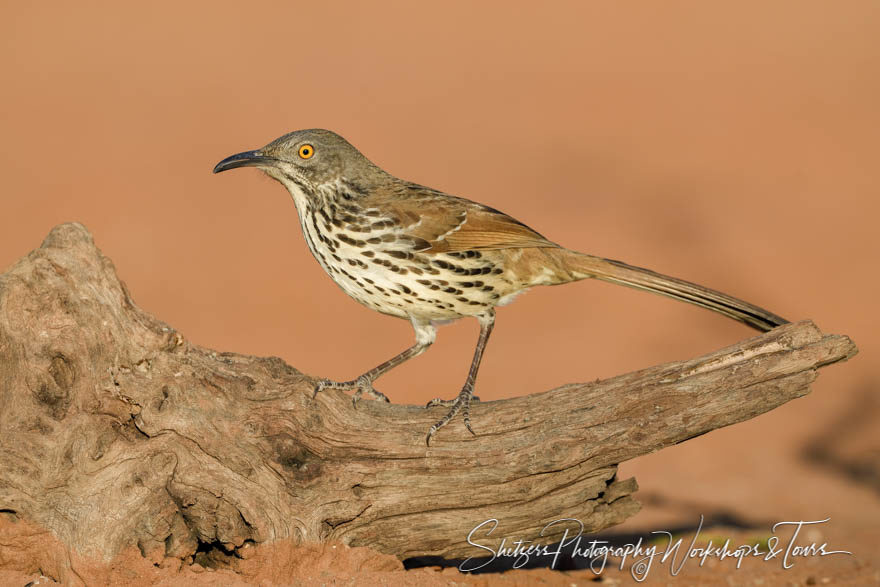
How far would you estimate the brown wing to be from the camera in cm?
539

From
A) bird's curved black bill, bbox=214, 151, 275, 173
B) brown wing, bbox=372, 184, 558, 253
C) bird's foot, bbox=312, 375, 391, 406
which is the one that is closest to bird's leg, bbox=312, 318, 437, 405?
bird's foot, bbox=312, 375, 391, 406

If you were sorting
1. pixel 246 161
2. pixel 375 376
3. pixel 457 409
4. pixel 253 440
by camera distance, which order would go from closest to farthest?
1. pixel 253 440
2. pixel 457 409
3. pixel 375 376
4. pixel 246 161

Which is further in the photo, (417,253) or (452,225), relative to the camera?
(452,225)

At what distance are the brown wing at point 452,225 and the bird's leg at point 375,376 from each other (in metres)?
0.57

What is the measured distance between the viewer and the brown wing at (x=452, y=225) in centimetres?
539

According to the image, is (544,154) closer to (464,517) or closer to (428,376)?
(428,376)

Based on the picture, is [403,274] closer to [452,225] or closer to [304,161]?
[452,225]

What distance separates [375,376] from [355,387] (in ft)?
0.79

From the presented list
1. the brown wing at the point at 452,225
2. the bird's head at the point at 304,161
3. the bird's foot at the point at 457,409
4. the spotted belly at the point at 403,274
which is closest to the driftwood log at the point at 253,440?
the bird's foot at the point at 457,409

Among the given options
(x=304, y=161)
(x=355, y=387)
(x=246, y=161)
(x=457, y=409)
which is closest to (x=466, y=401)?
(x=457, y=409)

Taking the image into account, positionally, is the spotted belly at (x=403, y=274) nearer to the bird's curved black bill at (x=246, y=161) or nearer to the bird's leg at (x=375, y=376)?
the bird's leg at (x=375, y=376)

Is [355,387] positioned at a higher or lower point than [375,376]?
lower

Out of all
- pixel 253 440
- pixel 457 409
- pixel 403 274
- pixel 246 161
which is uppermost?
pixel 246 161

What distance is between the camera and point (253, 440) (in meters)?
4.67
